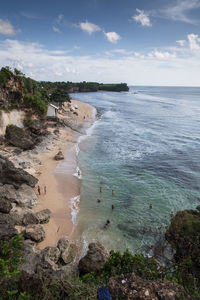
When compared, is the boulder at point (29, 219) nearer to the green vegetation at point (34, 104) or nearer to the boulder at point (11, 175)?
the boulder at point (11, 175)

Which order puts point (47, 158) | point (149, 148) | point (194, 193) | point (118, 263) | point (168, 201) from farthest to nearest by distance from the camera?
1. point (149, 148)
2. point (47, 158)
3. point (194, 193)
4. point (168, 201)
5. point (118, 263)

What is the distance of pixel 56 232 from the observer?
1866 cm

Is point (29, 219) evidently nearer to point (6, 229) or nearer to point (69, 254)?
point (6, 229)

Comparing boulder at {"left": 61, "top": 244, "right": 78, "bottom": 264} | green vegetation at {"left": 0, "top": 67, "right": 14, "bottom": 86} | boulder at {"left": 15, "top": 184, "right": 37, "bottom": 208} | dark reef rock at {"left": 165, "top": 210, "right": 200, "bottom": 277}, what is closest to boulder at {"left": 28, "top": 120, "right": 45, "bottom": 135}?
green vegetation at {"left": 0, "top": 67, "right": 14, "bottom": 86}

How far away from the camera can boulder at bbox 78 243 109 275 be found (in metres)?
13.1

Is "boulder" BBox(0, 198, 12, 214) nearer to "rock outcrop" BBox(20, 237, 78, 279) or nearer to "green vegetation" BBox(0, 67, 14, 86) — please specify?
"rock outcrop" BBox(20, 237, 78, 279)

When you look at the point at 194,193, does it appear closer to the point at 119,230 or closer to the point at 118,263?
the point at 119,230

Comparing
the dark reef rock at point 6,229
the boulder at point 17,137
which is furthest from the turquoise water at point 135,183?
the boulder at point 17,137

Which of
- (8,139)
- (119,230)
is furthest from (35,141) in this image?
(119,230)

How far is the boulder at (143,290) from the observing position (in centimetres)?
599

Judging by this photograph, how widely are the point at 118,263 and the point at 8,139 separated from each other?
103 ft

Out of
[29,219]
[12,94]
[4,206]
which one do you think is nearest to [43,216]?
[29,219]

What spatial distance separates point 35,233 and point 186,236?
1262 centimetres

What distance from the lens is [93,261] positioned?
13359 mm
